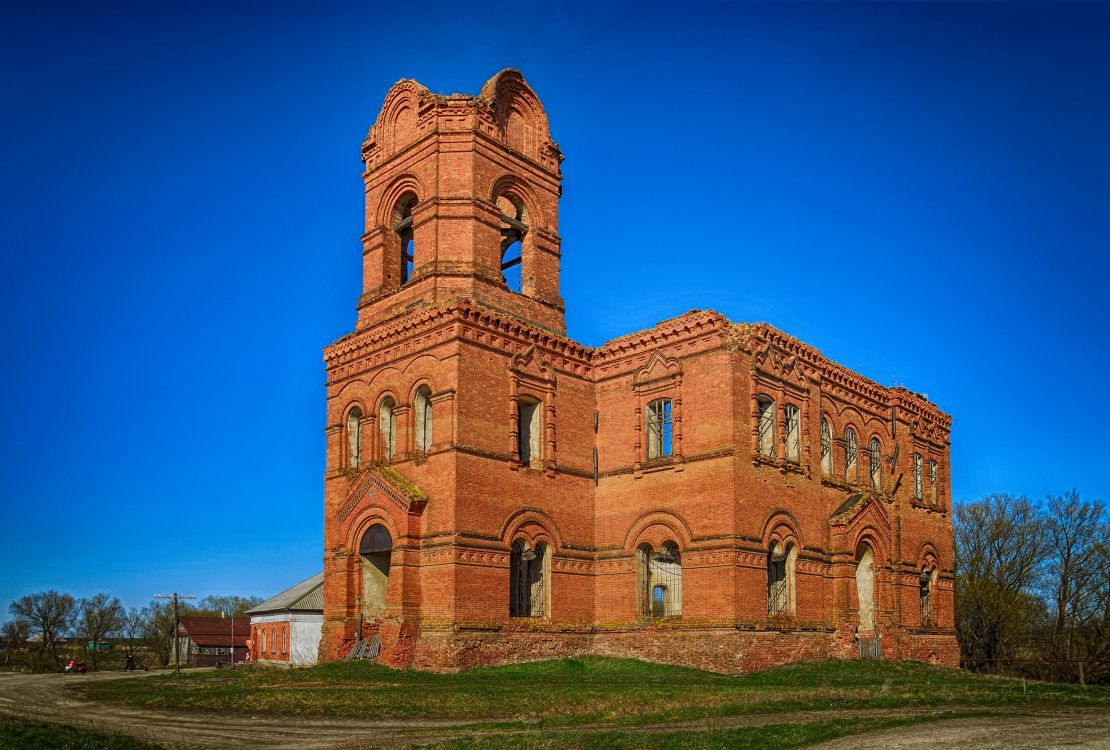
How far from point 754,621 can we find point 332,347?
14305 millimetres

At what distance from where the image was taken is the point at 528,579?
83.8ft

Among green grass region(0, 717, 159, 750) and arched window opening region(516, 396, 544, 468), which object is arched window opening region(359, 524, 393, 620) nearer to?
arched window opening region(516, 396, 544, 468)

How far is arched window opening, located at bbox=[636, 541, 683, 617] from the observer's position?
25562 mm

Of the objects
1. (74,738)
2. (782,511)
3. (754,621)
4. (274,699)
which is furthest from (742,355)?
(74,738)

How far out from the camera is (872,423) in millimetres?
31047

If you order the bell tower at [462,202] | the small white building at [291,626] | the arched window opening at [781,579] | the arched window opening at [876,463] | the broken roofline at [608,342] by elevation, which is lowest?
the small white building at [291,626]

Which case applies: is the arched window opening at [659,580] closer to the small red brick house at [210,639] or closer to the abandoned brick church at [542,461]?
the abandoned brick church at [542,461]

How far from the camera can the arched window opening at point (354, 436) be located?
90.7ft

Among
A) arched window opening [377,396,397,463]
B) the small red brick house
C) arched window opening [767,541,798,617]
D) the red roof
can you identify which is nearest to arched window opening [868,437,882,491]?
arched window opening [767,541,798,617]

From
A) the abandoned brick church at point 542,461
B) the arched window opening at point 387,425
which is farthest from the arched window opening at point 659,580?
the arched window opening at point 387,425

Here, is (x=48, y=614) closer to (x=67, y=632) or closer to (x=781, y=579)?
(x=67, y=632)

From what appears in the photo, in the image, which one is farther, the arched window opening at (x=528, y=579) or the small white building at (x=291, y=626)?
the small white building at (x=291, y=626)

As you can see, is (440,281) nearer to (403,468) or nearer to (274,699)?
(403,468)

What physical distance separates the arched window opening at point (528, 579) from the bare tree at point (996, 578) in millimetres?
21947
